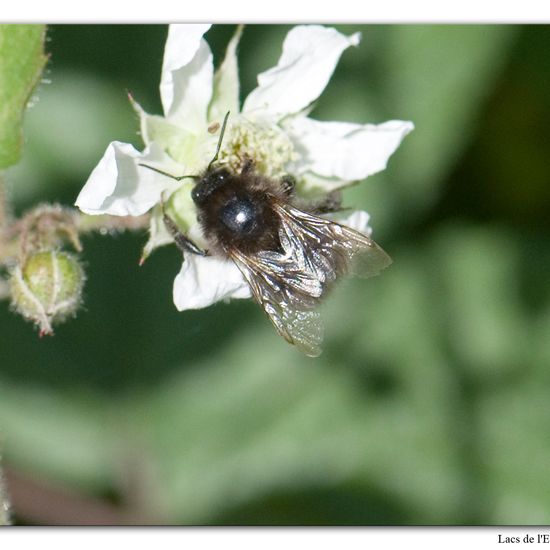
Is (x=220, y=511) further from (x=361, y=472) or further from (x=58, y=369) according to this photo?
(x=58, y=369)

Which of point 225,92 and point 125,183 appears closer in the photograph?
point 125,183

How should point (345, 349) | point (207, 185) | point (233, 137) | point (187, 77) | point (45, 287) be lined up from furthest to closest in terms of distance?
point (345, 349) < point (233, 137) < point (187, 77) < point (207, 185) < point (45, 287)

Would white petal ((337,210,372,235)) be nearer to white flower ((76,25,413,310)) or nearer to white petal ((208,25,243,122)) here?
white flower ((76,25,413,310))

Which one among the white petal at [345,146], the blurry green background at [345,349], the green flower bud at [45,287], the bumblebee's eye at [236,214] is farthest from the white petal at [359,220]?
the blurry green background at [345,349]

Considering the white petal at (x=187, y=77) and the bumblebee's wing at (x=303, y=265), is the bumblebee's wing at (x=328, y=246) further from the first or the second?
the white petal at (x=187, y=77)

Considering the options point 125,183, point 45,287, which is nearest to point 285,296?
point 125,183

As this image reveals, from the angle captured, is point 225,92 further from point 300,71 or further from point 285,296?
point 285,296

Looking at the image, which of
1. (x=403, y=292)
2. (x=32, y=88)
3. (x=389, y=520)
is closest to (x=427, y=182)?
(x=403, y=292)
